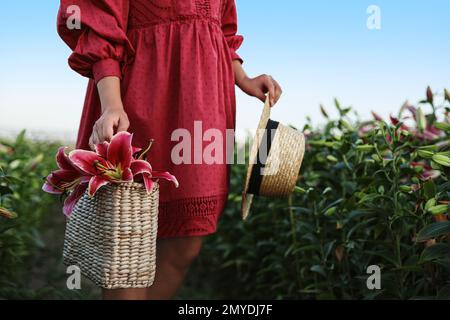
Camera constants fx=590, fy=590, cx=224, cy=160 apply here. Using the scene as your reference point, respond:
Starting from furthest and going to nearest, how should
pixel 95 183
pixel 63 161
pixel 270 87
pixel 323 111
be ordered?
pixel 323 111
pixel 270 87
pixel 63 161
pixel 95 183

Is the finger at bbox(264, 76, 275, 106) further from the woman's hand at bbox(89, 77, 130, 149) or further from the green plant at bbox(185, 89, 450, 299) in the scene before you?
the woman's hand at bbox(89, 77, 130, 149)

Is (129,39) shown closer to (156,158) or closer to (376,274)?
(156,158)

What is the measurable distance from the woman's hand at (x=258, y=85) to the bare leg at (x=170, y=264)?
1.68 ft

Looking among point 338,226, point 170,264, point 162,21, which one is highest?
point 162,21

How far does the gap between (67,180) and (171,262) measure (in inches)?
16.7

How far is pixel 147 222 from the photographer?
1.46m

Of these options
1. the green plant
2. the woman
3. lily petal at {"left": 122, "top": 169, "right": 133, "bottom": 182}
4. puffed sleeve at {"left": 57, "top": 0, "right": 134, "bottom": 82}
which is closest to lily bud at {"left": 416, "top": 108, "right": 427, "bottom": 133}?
the green plant

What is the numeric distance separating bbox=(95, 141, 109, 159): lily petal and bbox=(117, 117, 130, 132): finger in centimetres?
11

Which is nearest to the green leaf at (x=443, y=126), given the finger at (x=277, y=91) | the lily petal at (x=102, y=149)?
the finger at (x=277, y=91)

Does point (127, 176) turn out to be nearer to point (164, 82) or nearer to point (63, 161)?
point (63, 161)

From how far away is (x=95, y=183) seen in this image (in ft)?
4.51

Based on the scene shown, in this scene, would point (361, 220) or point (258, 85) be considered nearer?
point (258, 85)

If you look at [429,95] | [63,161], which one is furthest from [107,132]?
[429,95]

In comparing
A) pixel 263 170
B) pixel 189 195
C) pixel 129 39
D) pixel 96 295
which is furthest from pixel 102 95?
pixel 96 295
